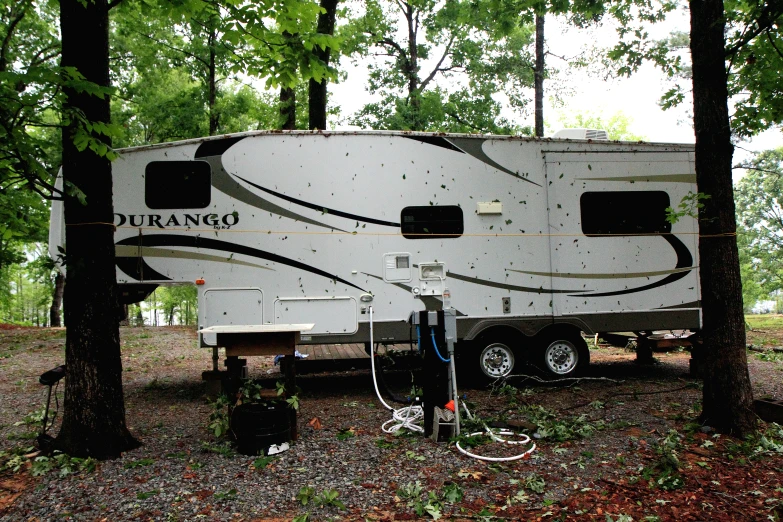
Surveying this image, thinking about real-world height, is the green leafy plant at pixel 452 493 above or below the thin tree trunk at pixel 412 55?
below

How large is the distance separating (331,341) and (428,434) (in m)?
2.44

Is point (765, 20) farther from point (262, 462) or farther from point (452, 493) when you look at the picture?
point (262, 462)

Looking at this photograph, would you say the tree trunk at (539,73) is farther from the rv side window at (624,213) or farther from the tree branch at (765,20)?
the tree branch at (765,20)

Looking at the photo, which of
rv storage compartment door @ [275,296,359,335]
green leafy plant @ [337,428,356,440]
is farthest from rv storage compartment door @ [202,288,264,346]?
green leafy plant @ [337,428,356,440]

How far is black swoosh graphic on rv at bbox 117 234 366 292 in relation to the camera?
7.29 m

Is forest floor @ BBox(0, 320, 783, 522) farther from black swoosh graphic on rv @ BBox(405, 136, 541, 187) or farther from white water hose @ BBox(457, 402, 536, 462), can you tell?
black swoosh graphic on rv @ BBox(405, 136, 541, 187)

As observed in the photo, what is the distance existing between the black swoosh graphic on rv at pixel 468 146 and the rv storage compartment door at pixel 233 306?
3.07 metres

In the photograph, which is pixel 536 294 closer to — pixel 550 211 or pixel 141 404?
pixel 550 211

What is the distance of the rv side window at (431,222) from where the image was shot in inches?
302

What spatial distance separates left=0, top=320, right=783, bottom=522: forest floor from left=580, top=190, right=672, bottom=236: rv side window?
7.81ft

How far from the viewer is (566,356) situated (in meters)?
8.14

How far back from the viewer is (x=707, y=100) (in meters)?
5.48

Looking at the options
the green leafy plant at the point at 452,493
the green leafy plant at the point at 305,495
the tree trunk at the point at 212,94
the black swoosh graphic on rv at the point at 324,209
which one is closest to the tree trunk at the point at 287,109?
Answer: the tree trunk at the point at 212,94

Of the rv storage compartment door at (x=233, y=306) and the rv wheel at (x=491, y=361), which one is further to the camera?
the rv wheel at (x=491, y=361)
